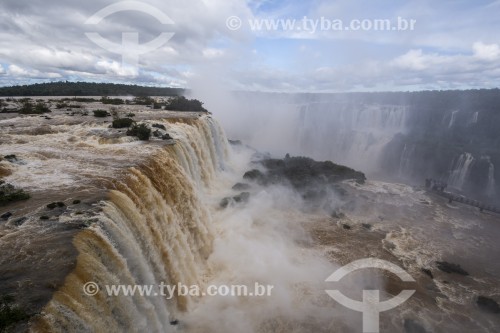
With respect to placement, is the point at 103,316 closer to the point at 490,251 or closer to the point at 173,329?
the point at 173,329

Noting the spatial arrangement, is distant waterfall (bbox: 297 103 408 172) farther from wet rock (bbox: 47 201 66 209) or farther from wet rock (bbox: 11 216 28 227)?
wet rock (bbox: 11 216 28 227)

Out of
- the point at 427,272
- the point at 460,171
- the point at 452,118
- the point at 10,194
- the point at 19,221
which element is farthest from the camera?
the point at 452,118

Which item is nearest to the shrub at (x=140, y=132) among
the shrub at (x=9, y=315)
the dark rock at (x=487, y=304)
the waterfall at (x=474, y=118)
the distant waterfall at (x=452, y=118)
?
the shrub at (x=9, y=315)

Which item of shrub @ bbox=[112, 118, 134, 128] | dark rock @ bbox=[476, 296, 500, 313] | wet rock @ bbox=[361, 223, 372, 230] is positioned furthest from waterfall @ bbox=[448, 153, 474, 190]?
shrub @ bbox=[112, 118, 134, 128]

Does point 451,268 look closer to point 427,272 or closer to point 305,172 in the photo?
point 427,272

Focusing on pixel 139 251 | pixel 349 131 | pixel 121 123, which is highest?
pixel 121 123

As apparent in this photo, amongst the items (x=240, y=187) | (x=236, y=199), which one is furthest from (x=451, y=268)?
(x=240, y=187)
